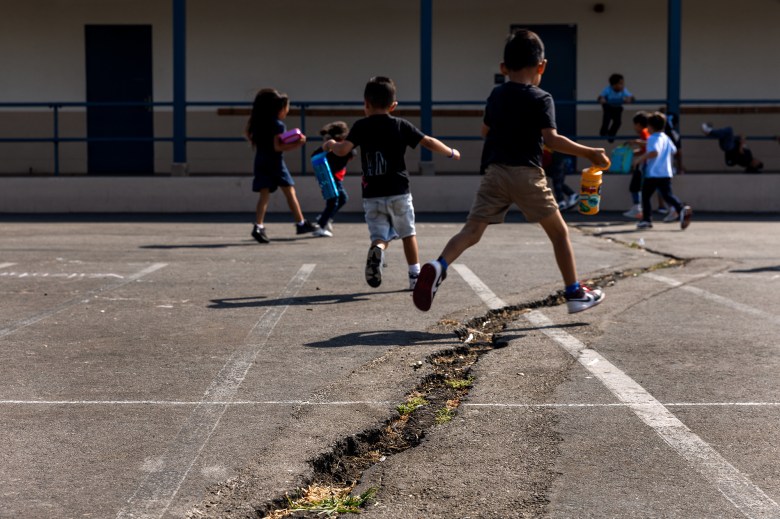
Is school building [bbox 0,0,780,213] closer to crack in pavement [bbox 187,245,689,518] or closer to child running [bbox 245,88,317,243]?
child running [bbox 245,88,317,243]

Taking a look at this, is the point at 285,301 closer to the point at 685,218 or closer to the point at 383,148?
the point at 383,148

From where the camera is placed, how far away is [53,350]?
20.4 feet

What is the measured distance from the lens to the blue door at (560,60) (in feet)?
65.8

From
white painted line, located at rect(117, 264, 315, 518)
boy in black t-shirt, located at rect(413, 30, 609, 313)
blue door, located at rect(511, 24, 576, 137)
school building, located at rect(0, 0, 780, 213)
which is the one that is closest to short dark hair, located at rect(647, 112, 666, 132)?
school building, located at rect(0, 0, 780, 213)

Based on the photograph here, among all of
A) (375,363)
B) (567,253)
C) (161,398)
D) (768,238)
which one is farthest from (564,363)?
(768,238)

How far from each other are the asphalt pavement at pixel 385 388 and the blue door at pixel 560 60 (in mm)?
10185

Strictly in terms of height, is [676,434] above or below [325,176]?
below

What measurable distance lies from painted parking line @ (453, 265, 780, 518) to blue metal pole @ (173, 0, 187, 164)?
12.3m

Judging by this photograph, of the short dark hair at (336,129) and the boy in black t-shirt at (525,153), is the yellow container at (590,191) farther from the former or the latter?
the short dark hair at (336,129)

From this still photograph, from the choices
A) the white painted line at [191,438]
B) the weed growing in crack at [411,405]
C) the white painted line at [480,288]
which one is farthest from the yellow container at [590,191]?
the weed growing in crack at [411,405]

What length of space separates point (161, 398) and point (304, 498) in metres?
1.58

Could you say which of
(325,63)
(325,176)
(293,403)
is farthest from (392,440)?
(325,63)

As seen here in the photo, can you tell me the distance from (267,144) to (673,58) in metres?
8.17

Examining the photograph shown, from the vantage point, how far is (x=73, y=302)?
803cm
